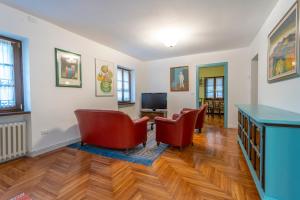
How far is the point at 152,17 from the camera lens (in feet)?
9.06

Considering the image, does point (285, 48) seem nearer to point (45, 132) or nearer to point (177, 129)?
point (177, 129)

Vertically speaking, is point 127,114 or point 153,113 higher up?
point 127,114

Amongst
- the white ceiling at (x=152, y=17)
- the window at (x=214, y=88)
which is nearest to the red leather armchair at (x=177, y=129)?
the white ceiling at (x=152, y=17)

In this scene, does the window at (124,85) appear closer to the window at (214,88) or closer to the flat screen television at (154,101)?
the flat screen television at (154,101)

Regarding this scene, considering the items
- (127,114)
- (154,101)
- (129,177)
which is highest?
(154,101)

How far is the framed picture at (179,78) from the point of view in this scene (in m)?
5.62

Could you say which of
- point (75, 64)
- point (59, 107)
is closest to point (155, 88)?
point (75, 64)

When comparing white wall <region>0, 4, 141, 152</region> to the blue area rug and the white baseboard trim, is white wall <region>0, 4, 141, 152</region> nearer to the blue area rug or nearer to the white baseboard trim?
the white baseboard trim

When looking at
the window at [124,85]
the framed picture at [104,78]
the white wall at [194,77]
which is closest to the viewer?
the framed picture at [104,78]

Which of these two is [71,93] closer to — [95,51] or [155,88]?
[95,51]

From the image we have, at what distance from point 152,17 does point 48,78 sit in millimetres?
2359

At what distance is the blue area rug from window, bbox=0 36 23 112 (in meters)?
1.37

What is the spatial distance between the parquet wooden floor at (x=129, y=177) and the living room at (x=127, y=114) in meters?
0.01

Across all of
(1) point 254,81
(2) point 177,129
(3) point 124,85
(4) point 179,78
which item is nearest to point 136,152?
(2) point 177,129
